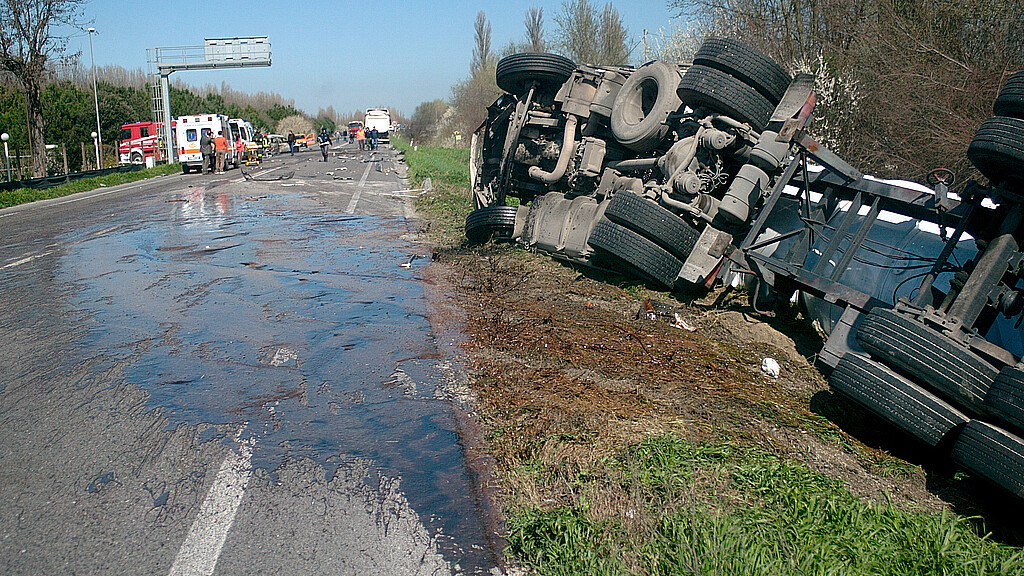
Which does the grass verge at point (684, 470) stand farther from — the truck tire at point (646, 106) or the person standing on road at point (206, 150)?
the person standing on road at point (206, 150)

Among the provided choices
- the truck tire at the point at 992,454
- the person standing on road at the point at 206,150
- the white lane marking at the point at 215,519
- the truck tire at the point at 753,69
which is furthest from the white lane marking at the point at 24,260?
the person standing on road at the point at 206,150

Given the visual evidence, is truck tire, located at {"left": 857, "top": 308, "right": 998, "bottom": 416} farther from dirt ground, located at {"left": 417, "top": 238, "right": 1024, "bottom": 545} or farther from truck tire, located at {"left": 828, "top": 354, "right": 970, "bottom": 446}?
dirt ground, located at {"left": 417, "top": 238, "right": 1024, "bottom": 545}

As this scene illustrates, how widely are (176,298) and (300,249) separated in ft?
10.9

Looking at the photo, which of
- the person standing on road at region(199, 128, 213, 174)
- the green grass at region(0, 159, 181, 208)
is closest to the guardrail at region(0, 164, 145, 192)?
the green grass at region(0, 159, 181, 208)

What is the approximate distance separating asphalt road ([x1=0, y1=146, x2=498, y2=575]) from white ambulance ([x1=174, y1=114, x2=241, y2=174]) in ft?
75.6

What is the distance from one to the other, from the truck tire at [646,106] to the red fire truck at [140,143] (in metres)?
33.3

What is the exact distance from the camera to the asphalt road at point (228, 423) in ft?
10.4

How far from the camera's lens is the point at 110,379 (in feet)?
16.8

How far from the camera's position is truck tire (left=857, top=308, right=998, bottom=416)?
3.84 metres

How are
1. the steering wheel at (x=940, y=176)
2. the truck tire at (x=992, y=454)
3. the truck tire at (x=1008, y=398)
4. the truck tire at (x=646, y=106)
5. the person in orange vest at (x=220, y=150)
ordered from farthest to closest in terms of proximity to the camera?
1. the person in orange vest at (x=220, y=150)
2. the truck tire at (x=646, y=106)
3. the steering wheel at (x=940, y=176)
4. the truck tire at (x=1008, y=398)
5. the truck tire at (x=992, y=454)

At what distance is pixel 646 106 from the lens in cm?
941

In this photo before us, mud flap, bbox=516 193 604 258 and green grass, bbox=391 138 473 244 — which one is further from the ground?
mud flap, bbox=516 193 604 258

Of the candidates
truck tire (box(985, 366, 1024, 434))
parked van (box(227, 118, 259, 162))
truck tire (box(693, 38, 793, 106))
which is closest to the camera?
truck tire (box(985, 366, 1024, 434))

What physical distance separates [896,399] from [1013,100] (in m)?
2.27
